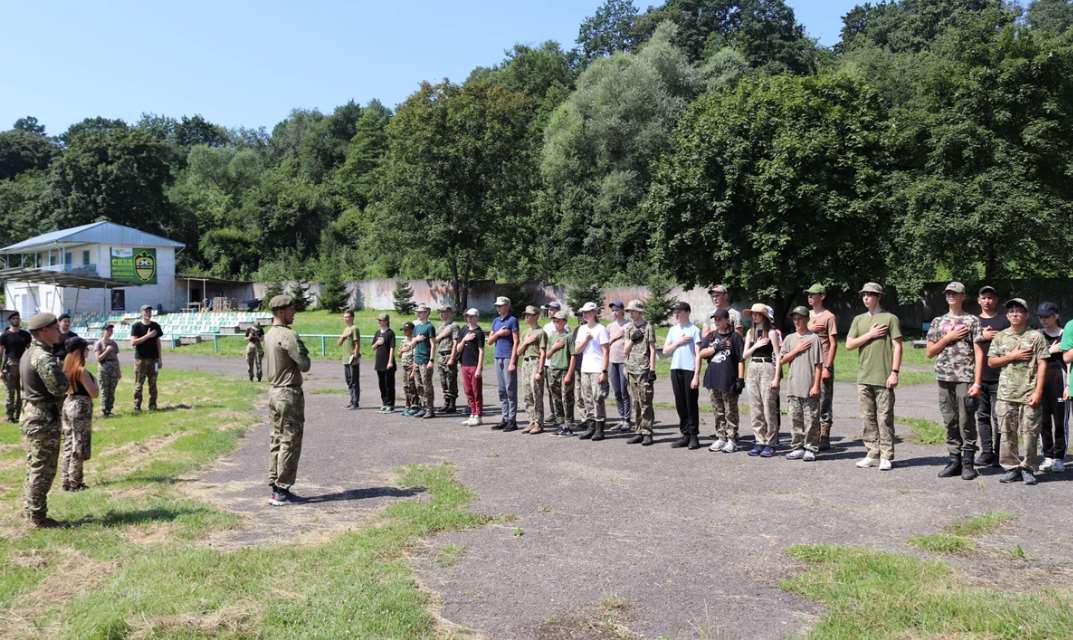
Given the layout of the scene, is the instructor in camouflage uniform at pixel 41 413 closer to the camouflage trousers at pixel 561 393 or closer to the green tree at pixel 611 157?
the camouflage trousers at pixel 561 393

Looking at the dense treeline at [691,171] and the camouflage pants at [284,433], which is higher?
the dense treeline at [691,171]

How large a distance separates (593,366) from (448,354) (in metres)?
3.69

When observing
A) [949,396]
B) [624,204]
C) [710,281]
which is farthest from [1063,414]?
[624,204]

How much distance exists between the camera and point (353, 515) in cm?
770

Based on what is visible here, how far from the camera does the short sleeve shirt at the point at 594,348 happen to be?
12008mm

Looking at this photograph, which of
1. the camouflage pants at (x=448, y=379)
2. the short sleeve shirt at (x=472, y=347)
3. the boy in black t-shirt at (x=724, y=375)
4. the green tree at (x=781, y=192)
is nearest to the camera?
the boy in black t-shirt at (x=724, y=375)

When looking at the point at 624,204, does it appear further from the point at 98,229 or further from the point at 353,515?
the point at 353,515

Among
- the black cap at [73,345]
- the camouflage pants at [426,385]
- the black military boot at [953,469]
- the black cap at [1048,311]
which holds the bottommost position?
the black military boot at [953,469]

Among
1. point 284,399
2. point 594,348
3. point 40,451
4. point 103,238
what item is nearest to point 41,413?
point 40,451

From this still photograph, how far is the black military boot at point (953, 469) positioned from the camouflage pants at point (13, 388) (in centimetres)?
1308

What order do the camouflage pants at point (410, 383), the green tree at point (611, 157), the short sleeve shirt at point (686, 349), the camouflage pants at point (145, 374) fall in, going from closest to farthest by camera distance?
the short sleeve shirt at point (686, 349) → the camouflage pants at point (410, 383) → the camouflage pants at point (145, 374) → the green tree at point (611, 157)

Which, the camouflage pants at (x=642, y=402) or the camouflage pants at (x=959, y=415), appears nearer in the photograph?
the camouflage pants at (x=959, y=415)

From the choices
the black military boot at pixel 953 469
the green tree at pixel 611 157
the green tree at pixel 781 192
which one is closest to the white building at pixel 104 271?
the green tree at pixel 611 157

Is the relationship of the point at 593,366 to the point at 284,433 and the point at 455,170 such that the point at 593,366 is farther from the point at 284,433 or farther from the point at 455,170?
the point at 455,170
